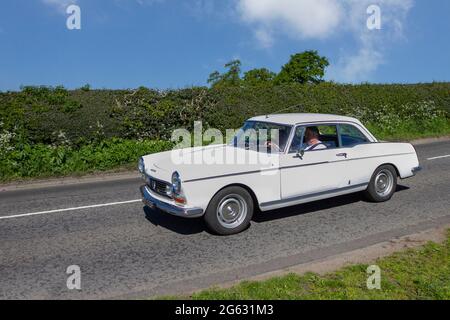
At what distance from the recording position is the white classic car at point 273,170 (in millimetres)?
5934

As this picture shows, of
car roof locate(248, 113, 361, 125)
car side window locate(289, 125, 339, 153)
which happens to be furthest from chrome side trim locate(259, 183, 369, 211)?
car roof locate(248, 113, 361, 125)

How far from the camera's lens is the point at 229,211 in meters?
6.21

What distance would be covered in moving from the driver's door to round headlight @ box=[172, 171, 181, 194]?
165cm

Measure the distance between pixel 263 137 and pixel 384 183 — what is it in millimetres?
2689

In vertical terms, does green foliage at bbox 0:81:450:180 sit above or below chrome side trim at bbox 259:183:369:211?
above

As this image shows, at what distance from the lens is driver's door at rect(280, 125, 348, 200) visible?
648 centimetres

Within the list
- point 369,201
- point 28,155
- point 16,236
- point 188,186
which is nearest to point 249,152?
point 188,186

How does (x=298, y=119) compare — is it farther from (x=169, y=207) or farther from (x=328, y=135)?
(x=169, y=207)

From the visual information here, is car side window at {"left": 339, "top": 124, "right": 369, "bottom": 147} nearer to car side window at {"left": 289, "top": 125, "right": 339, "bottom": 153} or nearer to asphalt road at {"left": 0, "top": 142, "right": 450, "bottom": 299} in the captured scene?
car side window at {"left": 289, "top": 125, "right": 339, "bottom": 153}

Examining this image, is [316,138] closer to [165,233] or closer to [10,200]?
[165,233]

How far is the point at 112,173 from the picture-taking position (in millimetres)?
11766

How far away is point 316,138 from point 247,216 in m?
1.94

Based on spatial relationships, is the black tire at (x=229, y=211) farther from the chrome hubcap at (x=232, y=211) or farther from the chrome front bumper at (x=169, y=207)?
the chrome front bumper at (x=169, y=207)
